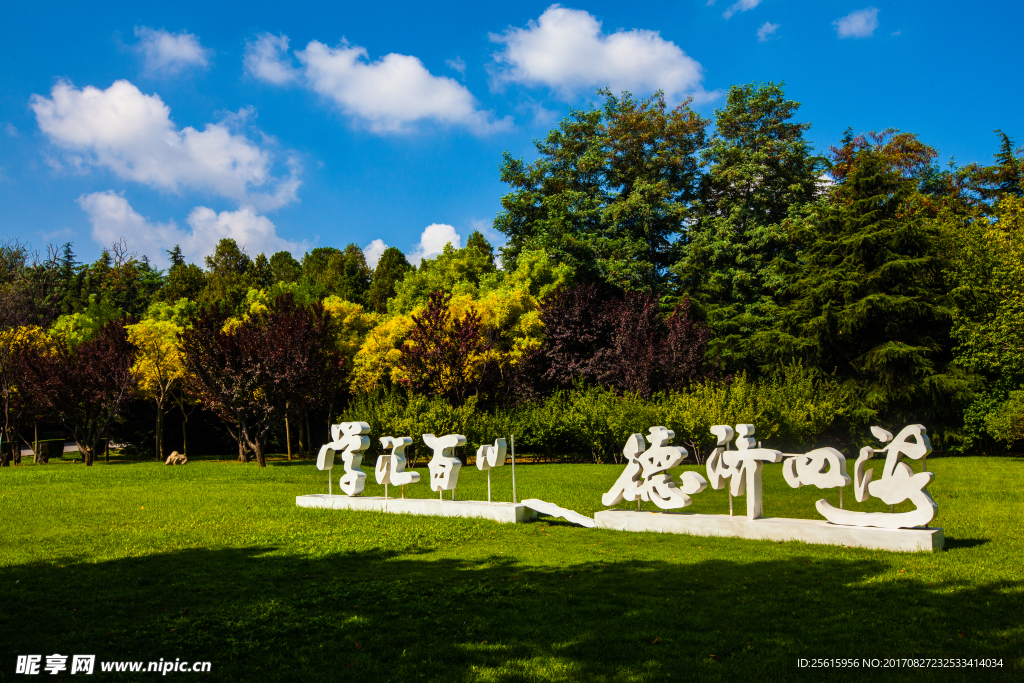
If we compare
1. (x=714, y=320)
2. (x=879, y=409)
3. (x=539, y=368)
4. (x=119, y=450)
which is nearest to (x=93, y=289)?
(x=119, y=450)

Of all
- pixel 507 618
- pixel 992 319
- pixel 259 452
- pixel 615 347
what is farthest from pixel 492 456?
pixel 992 319

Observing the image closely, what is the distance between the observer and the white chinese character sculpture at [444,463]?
11.5 meters

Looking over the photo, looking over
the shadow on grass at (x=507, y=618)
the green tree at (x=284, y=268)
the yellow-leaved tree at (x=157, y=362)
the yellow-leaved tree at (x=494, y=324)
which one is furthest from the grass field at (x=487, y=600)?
the green tree at (x=284, y=268)

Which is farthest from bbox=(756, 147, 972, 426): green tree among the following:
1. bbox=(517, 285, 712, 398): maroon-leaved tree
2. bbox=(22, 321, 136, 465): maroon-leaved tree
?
bbox=(22, 321, 136, 465): maroon-leaved tree

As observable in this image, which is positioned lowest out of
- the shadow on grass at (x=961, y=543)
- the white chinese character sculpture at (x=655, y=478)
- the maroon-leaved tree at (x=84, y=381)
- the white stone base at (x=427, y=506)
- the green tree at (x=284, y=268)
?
the shadow on grass at (x=961, y=543)

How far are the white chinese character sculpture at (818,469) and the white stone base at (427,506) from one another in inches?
166

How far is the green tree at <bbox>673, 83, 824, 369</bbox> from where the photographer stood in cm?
2788

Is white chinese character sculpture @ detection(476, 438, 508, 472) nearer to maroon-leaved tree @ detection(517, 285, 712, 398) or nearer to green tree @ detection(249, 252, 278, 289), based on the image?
maroon-leaved tree @ detection(517, 285, 712, 398)

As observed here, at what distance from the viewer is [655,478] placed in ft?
32.6

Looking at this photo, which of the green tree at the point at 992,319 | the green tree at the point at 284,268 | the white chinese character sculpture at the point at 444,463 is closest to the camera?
the white chinese character sculpture at the point at 444,463

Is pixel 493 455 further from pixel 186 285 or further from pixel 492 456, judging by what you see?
pixel 186 285

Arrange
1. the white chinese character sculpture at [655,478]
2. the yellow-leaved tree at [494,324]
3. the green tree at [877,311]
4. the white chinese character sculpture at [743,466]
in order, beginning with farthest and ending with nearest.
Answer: the yellow-leaved tree at [494,324] → the green tree at [877,311] → the white chinese character sculpture at [655,478] → the white chinese character sculpture at [743,466]

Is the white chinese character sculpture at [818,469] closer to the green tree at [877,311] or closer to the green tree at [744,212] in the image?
the green tree at [877,311]

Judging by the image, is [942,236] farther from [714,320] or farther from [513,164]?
[513,164]
